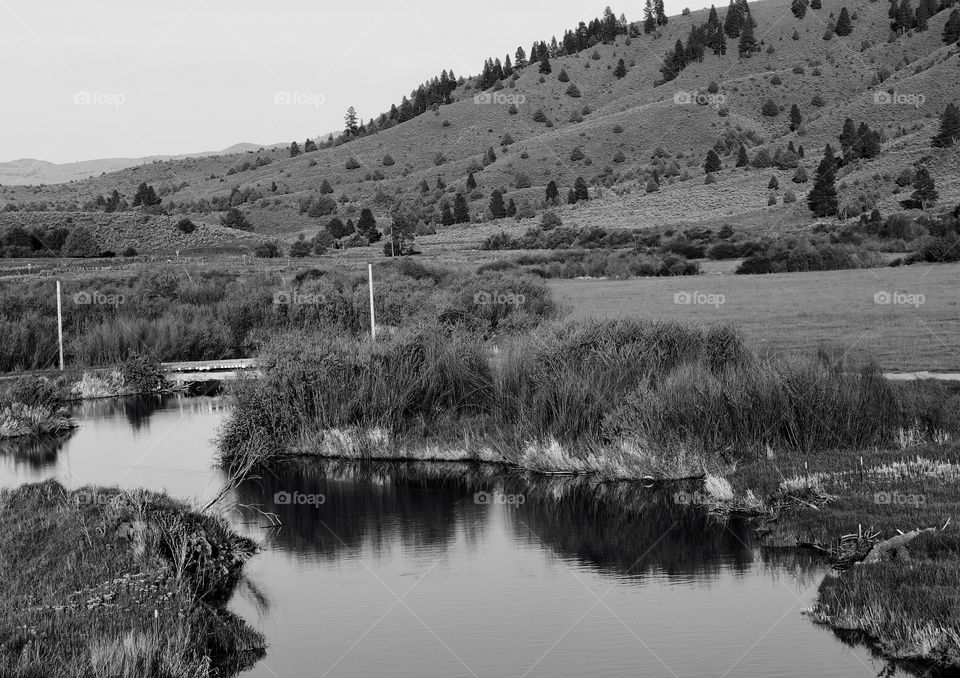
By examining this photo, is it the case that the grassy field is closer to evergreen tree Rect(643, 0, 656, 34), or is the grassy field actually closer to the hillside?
the hillside

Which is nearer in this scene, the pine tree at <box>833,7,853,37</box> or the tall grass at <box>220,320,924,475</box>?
the tall grass at <box>220,320,924,475</box>

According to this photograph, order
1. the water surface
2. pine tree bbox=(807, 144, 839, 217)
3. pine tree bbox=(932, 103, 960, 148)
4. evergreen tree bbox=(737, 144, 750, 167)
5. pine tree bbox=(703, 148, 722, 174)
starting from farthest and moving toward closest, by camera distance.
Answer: pine tree bbox=(703, 148, 722, 174) < evergreen tree bbox=(737, 144, 750, 167) < pine tree bbox=(932, 103, 960, 148) < pine tree bbox=(807, 144, 839, 217) < the water surface

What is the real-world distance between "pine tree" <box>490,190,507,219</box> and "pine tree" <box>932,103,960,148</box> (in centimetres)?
3353

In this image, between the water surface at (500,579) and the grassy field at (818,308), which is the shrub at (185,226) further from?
the water surface at (500,579)

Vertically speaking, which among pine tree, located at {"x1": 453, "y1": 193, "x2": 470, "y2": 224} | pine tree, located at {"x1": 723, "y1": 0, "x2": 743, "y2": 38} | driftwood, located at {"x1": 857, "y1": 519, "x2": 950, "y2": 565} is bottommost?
driftwood, located at {"x1": 857, "y1": 519, "x2": 950, "y2": 565}

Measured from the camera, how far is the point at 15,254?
69125mm

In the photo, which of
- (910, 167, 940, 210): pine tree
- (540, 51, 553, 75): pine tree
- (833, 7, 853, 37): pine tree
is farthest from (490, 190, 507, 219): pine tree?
(540, 51, 553, 75): pine tree

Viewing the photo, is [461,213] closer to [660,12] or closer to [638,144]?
[638,144]

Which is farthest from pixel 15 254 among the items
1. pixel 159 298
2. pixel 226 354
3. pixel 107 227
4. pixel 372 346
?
pixel 372 346

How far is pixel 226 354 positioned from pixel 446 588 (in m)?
27.1

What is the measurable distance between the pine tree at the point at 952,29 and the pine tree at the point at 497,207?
177ft

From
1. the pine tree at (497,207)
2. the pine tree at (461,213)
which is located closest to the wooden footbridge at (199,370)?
the pine tree at (461,213)

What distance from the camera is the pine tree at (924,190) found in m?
68.2

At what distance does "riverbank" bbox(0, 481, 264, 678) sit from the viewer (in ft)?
32.4
